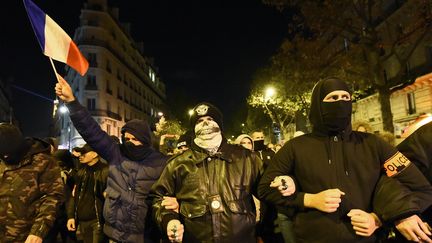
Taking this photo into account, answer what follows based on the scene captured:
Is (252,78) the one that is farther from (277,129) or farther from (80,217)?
(80,217)

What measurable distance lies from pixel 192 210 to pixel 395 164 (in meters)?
1.64

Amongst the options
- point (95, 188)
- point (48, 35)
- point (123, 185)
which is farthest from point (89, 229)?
point (48, 35)

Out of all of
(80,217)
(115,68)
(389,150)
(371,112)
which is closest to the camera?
(389,150)

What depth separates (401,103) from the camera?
26188 millimetres

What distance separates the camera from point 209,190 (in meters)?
3.11

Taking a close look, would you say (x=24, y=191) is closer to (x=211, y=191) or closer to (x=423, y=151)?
(x=211, y=191)

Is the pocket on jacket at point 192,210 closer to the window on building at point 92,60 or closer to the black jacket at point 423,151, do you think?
the black jacket at point 423,151

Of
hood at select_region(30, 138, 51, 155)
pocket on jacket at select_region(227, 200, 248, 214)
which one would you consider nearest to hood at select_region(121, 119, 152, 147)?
hood at select_region(30, 138, 51, 155)

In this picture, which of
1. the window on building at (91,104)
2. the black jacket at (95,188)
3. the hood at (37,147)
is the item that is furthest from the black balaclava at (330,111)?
the window on building at (91,104)

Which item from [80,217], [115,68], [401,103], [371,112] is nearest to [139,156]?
[80,217]

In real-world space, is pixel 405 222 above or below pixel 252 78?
below

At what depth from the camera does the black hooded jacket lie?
2627mm

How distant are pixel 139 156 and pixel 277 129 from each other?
3192 centimetres

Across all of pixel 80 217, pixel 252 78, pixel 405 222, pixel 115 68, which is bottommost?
pixel 80 217
